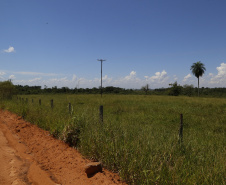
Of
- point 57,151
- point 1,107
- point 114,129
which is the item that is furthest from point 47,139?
point 1,107

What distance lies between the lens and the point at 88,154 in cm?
429

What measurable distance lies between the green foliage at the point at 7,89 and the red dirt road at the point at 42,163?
22657 mm

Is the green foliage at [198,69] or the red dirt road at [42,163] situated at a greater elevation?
the green foliage at [198,69]

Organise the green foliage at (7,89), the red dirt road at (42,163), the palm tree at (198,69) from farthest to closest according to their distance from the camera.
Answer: the palm tree at (198,69) < the green foliage at (7,89) < the red dirt road at (42,163)

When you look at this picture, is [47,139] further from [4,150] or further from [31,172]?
[31,172]

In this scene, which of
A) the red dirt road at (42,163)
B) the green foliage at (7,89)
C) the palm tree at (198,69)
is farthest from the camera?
the palm tree at (198,69)

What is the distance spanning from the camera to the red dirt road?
130 inches

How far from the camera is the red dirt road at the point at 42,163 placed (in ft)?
10.9

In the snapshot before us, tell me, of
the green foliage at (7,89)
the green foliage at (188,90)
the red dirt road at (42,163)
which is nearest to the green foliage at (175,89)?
the green foliage at (188,90)

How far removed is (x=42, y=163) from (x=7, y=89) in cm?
2645

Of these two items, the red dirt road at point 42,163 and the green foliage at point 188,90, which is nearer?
the red dirt road at point 42,163

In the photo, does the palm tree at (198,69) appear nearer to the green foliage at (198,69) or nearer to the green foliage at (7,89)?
the green foliage at (198,69)

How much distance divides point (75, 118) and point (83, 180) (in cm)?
271

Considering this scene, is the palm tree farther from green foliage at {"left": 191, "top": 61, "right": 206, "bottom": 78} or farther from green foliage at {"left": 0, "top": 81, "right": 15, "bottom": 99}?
green foliage at {"left": 0, "top": 81, "right": 15, "bottom": 99}
